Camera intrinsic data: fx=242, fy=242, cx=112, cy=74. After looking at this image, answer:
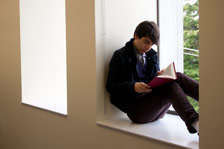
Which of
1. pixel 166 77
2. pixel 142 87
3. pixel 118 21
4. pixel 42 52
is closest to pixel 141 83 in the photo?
pixel 142 87

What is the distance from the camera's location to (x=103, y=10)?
5.40 ft

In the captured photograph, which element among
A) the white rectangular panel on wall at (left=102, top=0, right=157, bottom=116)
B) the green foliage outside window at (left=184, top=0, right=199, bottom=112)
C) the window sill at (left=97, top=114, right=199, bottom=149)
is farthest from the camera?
the green foliage outside window at (left=184, top=0, right=199, bottom=112)

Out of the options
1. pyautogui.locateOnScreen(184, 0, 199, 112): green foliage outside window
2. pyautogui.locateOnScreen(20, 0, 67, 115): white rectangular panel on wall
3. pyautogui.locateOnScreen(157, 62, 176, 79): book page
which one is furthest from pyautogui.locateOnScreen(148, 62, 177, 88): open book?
pyautogui.locateOnScreen(20, 0, 67, 115): white rectangular panel on wall

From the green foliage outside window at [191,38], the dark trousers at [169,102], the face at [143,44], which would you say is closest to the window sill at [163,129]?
the dark trousers at [169,102]

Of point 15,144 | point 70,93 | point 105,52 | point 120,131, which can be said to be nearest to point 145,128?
point 120,131

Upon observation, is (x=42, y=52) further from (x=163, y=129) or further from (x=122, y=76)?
(x=163, y=129)

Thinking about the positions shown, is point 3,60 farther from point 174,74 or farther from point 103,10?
point 174,74

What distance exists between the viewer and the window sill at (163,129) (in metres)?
1.20

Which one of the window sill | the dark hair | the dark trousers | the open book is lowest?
the window sill

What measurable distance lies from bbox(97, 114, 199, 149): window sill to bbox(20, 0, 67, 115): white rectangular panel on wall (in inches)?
39.9

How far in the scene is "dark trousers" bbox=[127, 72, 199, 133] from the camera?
1242mm

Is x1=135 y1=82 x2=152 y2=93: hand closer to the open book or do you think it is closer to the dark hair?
the open book

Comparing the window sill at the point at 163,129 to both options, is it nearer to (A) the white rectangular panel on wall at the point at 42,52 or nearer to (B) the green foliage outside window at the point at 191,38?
(B) the green foliage outside window at the point at 191,38

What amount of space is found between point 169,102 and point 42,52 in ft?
5.37
